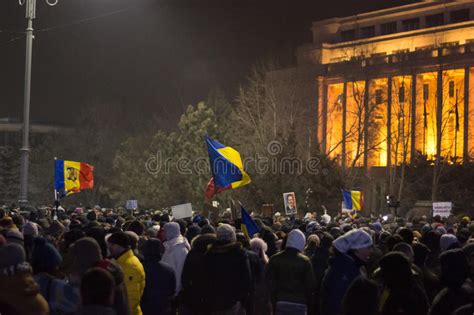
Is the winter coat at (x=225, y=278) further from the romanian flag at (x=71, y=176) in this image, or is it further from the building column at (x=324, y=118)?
the building column at (x=324, y=118)

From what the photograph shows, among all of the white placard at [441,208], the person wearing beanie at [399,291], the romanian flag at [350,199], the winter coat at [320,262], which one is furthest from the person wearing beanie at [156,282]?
the romanian flag at [350,199]

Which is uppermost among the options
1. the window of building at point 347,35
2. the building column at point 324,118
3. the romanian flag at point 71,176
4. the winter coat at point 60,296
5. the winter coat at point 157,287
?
the window of building at point 347,35

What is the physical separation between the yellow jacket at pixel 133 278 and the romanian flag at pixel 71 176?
16.2 m

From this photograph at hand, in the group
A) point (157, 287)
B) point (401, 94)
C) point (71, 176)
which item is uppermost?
point (401, 94)

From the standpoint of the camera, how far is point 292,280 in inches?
379

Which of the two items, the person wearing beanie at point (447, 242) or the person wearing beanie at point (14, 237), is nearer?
the person wearing beanie at point (14, 237)

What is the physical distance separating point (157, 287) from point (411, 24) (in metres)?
66.3

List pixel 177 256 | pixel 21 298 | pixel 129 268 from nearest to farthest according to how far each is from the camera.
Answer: pixel 21 298, pixel 129 268, pixel 177 256

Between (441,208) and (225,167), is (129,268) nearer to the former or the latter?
(225,167)

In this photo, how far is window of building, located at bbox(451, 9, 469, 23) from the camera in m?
68.1

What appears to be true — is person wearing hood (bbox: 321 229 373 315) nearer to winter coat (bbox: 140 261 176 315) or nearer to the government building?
winter coat (bbox: 140 261 176 315)

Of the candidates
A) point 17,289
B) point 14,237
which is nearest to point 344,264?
point 17,289

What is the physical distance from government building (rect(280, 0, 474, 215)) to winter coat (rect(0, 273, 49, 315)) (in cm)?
5263

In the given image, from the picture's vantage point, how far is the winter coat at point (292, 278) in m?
9.62
